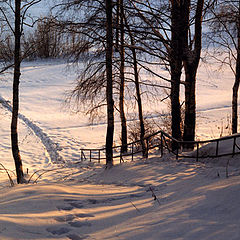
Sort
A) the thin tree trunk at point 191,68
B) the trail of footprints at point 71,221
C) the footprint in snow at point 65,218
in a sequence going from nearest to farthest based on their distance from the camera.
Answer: the trail of footprints at point 71,221 → the footprint in snow at point 65,218 → the thin tree trunk at point 191,68

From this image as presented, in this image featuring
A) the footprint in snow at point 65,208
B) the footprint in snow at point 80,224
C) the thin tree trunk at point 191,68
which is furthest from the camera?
the thin tree trunk at point 191,68

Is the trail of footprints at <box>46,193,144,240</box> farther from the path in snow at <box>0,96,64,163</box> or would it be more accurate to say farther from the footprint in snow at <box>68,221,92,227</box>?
the path in snow at <box>0,96,64,163</box>

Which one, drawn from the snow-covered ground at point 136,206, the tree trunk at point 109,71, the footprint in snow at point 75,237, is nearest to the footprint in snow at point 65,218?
the snow-covered ground at point 136,206

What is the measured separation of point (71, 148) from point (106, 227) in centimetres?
1433

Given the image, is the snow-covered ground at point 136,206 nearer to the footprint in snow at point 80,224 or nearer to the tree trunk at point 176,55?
the footprint in snow at point 80,224

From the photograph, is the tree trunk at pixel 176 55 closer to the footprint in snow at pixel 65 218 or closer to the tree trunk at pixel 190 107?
the tree trunk at pixel 190 107

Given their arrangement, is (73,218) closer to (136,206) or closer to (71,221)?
(71,221)

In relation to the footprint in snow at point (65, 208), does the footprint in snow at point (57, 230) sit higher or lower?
higher

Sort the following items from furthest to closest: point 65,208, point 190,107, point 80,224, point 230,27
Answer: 1. point 230,27
2. point 190,107
3. point 65,208
4. point 80,224

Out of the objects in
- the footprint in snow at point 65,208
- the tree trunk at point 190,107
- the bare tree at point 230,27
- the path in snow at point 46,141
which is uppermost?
the bare tree at point 230,27

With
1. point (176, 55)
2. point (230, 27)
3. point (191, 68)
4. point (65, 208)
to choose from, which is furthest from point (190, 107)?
point (230, 27)

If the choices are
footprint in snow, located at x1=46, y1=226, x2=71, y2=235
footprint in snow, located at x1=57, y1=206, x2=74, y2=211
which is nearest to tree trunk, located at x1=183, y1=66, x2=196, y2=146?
footprint in snow, located at x1=57, y1=206, x2=74, y2=211

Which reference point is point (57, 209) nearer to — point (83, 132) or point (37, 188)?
point (37, 188)

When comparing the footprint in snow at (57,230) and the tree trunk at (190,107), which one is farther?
the tree trunk at (190,107)
